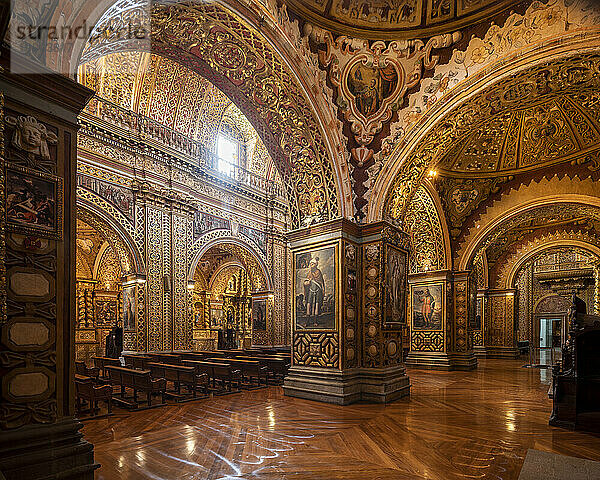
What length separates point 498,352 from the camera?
20078mm

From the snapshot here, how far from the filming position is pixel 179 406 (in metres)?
7.88

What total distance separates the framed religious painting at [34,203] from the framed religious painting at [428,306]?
1298cm

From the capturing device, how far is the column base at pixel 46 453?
133 inches

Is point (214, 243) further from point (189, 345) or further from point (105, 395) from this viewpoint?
point (105, 395)

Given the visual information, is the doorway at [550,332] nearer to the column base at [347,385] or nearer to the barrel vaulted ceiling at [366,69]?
the column base at [347,385]

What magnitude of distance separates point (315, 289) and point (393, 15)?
557 centimetres

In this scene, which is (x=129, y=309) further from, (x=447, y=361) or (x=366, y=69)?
(x=447, y=361)

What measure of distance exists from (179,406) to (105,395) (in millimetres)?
1523

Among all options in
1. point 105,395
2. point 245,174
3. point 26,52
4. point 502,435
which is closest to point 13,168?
point 26,52

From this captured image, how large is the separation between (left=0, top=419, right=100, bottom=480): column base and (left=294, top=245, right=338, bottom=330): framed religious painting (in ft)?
17.1

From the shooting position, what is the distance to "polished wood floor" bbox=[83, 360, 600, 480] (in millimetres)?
4348

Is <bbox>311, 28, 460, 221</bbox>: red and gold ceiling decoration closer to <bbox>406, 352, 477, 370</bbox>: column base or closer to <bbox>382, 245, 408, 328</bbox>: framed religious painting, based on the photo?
<bbox>382, 245, 408, 328</bbox>: framed religious painting

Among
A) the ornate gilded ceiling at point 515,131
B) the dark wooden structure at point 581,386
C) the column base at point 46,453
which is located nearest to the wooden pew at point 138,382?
the column base at point 46,453

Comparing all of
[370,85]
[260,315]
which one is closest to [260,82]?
[370,85]
